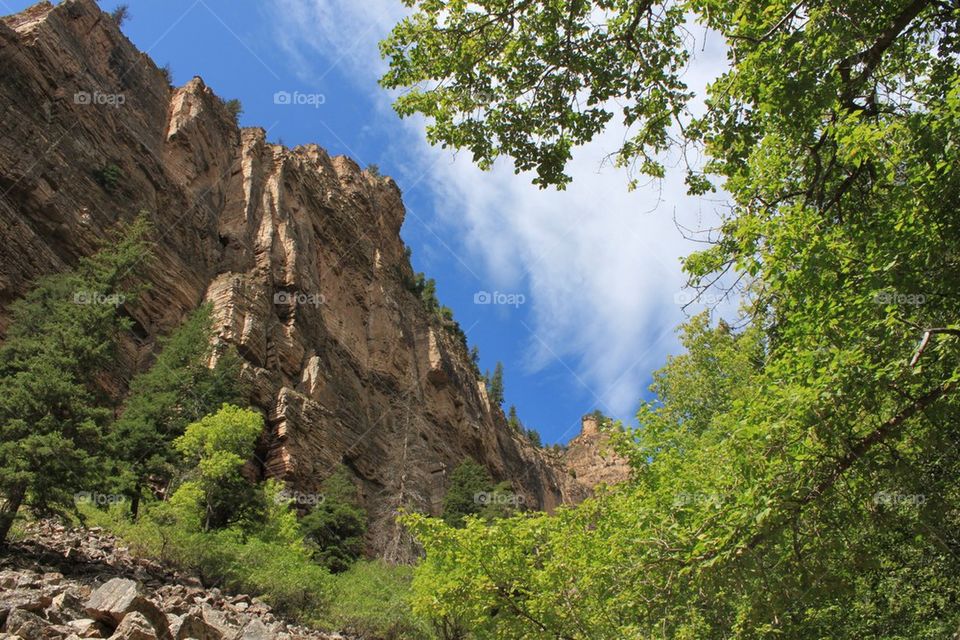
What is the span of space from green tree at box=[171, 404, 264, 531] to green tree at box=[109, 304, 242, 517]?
959 mm

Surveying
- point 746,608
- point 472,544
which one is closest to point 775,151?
point 746,608

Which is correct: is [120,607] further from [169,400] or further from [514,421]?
[514,421]

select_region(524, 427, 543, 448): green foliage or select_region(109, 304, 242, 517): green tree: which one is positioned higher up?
select_region(524, 427, 543, 448): green foliage

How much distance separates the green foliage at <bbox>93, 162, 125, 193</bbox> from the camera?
122 ft

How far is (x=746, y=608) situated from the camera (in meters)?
6.81

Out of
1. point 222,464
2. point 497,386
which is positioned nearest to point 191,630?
point 222,464

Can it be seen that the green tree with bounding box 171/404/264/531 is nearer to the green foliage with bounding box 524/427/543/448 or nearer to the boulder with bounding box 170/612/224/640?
the boulder with bounding box 170/612/224/640

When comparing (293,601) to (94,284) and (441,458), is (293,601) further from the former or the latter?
(441,458)

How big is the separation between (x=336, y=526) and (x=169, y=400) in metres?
12.0

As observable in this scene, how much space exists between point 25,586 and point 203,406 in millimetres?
19025

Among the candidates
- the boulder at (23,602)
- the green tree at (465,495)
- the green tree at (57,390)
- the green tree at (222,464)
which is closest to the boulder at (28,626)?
the boulder at (23,602)

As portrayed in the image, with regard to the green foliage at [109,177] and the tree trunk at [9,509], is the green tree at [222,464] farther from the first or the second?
the green foliage at [109,177]

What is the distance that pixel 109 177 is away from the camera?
37656 millimetres

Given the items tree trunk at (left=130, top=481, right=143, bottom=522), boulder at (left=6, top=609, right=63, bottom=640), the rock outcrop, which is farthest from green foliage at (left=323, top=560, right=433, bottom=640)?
boulder at (left=6, top=609, right=63, bottom=640)
